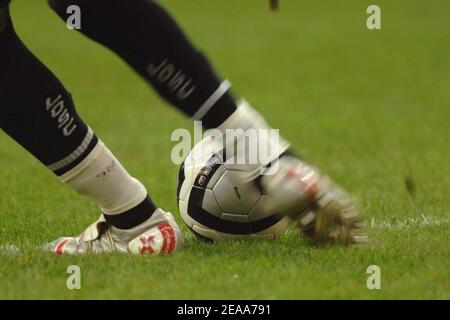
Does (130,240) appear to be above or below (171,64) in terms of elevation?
below

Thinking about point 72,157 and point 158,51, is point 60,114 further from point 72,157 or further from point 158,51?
point 158,51

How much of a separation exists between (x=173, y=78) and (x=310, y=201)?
66cm

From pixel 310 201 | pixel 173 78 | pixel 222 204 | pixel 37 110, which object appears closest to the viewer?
pixel 173 78

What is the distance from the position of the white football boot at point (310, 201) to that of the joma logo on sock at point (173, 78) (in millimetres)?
428

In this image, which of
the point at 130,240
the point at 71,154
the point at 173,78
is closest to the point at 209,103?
the point at 173,78

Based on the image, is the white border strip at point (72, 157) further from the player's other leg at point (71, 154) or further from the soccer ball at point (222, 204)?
the soccer ball at point (222, 204)

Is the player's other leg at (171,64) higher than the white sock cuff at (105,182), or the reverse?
the player's other leg at (171,64)

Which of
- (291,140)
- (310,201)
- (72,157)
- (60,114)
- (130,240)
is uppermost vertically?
→ (60,114)

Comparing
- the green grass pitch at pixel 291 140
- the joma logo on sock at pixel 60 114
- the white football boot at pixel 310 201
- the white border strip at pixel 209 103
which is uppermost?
the white border strip at pixel 209 103

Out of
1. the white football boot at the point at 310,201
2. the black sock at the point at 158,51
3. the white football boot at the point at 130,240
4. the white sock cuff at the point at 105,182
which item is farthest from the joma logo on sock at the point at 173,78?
the white football boot at the point at 130,240

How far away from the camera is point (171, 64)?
11.0 ft

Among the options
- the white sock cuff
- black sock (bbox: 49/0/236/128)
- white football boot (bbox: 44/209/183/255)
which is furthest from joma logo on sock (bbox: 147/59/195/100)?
white football boot (bbox: 44/209/183/255)

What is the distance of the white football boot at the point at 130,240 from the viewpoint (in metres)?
3.78
